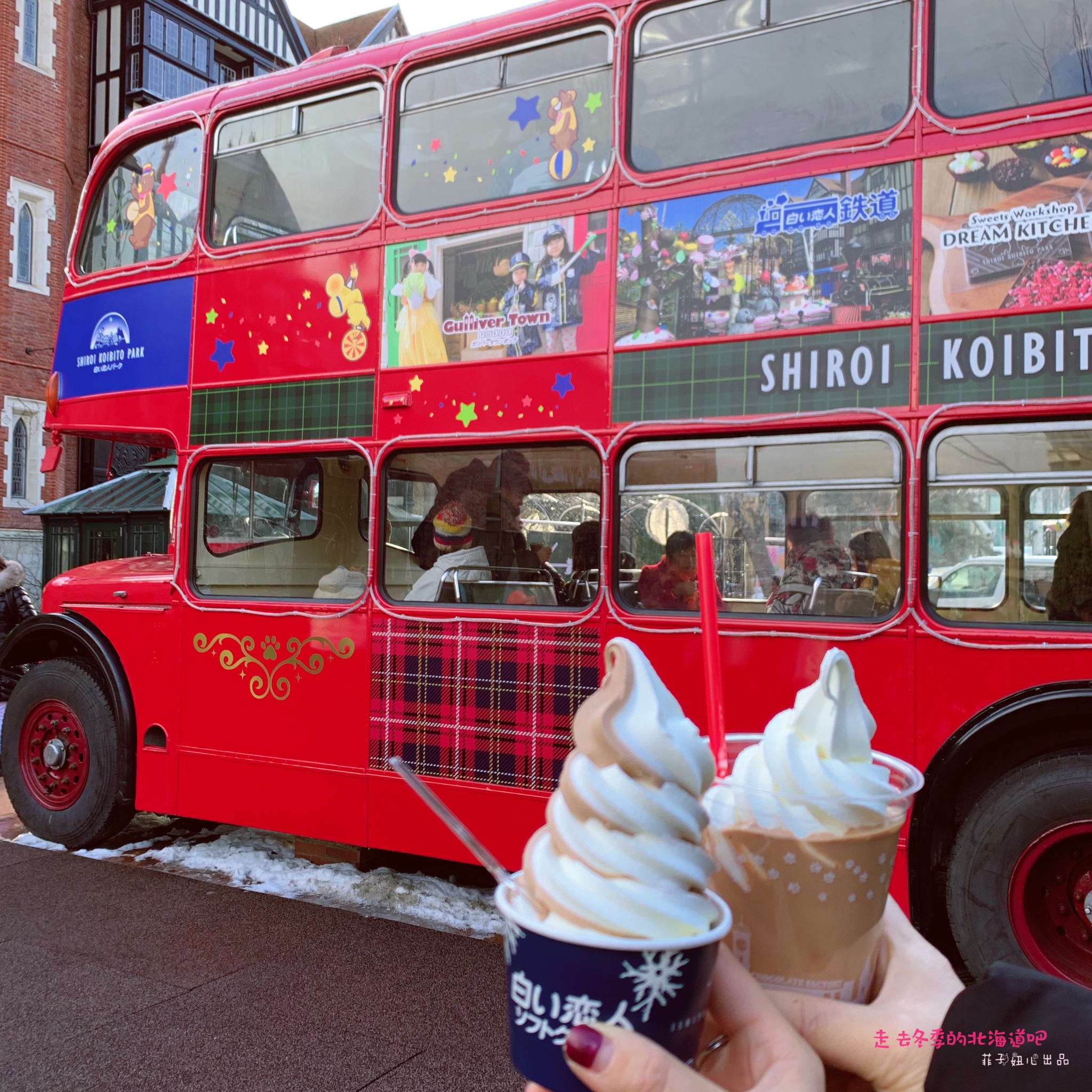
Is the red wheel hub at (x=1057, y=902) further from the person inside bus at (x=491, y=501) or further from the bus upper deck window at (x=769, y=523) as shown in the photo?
the person inside bus at (x=491, y=501)

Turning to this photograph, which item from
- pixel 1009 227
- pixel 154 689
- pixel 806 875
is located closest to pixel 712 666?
pixel 806 875

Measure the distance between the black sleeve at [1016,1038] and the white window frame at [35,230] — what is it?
74.0 feet

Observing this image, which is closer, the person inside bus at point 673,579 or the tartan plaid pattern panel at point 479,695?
the person inside bus at point 673,579

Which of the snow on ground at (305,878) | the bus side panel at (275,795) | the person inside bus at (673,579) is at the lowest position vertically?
the snow on ground at (305,878)

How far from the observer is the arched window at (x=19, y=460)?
2019 centimetres

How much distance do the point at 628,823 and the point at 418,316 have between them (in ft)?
13.5

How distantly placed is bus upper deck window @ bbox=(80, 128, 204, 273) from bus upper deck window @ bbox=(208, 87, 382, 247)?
215 millimetres

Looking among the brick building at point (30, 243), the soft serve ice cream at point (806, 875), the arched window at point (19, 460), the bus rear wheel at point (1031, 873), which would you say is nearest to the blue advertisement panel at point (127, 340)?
the bus rear wheel at point (1031, 873)

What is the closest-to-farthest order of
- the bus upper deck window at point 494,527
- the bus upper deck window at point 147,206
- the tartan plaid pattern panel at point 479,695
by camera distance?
1. the tartan plaid pattern panel at point 479,695
2. the bus upper deck window at point 494,527
3. the bus upper deck window at point 147,206

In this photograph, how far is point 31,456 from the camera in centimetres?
2041

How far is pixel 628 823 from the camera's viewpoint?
109cm

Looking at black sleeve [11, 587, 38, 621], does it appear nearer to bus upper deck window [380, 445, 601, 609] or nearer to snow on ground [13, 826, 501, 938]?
snow on ground [13, 826, 501, 938]

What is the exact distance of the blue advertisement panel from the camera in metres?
5.64

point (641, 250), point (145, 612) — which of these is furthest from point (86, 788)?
point (641, 250)
